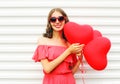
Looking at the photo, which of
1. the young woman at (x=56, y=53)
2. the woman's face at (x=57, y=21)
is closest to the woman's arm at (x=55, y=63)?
the young woman at (x=56, y=53)

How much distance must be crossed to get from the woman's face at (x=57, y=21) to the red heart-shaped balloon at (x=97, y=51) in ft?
1.12

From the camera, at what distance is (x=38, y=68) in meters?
3.75

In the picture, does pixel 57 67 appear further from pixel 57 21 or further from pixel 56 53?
pixel 57 21

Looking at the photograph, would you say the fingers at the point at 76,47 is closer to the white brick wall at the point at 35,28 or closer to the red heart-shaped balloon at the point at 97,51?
the red heart-shaped balloon at the point at 97,51

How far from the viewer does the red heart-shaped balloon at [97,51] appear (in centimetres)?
311

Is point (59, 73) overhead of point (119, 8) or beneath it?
beneath

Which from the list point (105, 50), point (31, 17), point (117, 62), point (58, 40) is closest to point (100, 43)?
point (105, 50)

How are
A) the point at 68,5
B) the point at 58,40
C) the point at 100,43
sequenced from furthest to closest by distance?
the point at 68,5
the point at 58,40
the point at 100,43

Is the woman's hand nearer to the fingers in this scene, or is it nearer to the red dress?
the fingers

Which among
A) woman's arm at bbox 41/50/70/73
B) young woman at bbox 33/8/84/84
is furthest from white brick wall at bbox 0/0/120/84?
woman's arm at bbox 41/50/70/73

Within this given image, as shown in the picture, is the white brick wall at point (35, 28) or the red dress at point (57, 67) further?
the white brick wall at point (35, 28)

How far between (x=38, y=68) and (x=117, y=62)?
0.90 m

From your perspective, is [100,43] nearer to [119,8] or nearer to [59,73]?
[59,73]

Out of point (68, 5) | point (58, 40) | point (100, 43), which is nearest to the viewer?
point (100, 43)
